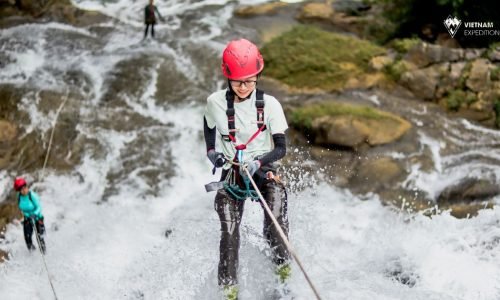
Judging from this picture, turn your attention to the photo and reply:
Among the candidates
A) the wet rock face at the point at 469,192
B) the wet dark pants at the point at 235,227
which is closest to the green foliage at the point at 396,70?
the wet rock face at the point at 469,192

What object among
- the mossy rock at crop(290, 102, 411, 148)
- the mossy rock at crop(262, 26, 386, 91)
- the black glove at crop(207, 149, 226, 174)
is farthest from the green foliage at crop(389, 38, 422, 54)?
the black glove at crop(207, 149, 226, 174)

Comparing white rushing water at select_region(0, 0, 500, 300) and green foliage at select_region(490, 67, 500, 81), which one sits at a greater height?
green foliage at select_region(490, 67, 500, 81)

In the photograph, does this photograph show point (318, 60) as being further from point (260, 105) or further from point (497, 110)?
point (260, 105)

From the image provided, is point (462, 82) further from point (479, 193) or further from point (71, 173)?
point (71, 173)

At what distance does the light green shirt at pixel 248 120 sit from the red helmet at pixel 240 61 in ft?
0.90

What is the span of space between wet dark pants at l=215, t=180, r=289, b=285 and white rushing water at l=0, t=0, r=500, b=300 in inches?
11.0

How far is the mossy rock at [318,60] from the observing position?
1205 centimetres

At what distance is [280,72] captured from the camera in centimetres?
1233

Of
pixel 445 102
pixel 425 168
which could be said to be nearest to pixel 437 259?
pixel 425 168

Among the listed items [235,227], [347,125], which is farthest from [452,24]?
[235,227]

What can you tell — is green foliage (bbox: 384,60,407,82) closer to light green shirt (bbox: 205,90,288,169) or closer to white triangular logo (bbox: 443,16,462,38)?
white triangular logo (bbox: 443,16,462,38)

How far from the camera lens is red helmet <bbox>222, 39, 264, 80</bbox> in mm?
4223

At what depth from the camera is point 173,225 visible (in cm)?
887

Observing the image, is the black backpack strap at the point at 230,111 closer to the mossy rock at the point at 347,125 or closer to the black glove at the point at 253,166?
the black glove at the point at 253,166
